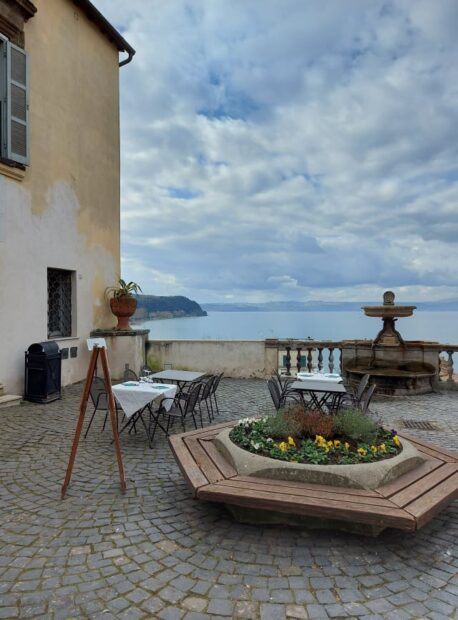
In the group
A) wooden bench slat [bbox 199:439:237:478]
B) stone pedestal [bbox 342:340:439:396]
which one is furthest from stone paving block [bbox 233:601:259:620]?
stone pedestal [bbox 342:340:439:396]

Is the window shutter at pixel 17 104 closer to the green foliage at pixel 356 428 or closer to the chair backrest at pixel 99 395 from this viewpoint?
the chair backrest at pixel 99 395

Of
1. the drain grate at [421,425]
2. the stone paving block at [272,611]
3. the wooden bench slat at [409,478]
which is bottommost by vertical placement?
the drain grate at [421,425]

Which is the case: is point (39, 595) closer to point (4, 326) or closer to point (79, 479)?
point (79, 479)

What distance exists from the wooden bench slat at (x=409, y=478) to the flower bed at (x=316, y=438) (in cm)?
22

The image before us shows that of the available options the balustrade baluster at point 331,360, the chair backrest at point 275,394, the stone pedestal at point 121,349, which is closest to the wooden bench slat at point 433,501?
the chair backrest at point 275,394

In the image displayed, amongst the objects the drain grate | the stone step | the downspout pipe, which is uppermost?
the downspout pipe

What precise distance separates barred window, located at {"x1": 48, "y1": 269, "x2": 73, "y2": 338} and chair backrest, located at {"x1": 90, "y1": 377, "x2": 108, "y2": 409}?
339 centimetres

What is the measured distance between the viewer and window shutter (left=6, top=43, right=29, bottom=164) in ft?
24.9

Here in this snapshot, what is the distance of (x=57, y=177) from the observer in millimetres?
8766

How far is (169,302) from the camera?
52.0 feet

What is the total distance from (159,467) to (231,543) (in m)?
1.64

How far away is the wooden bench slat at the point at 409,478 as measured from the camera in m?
3.14

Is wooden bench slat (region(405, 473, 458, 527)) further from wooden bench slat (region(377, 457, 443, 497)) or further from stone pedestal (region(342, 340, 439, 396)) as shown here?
stone pedestal (region(342, 340, 439, 396))

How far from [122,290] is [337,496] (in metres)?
8.12
